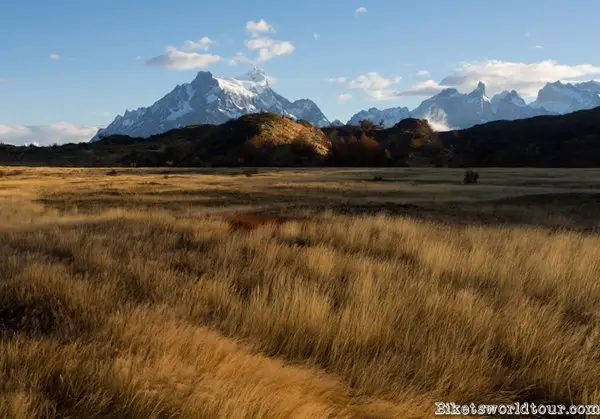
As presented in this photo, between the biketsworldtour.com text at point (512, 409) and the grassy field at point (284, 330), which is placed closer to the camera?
the grassy field at point (284, 330)

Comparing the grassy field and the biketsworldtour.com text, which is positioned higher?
the grassy field

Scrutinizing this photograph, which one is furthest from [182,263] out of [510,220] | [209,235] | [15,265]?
[510,220]

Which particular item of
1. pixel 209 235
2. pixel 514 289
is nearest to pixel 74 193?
pixel 209 235

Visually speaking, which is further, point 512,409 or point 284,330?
point 284,330

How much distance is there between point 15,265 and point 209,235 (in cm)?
475

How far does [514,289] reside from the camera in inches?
285

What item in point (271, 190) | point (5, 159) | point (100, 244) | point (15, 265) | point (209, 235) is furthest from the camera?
point (5, 159)

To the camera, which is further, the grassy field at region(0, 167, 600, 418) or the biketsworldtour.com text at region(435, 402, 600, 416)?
the biketsworldtour.com text at region(435, 402, 600, 416)

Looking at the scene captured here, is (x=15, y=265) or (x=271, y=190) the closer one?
(x=15, y=265)

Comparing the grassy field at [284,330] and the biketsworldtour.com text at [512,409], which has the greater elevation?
the grassy field at [284,330]

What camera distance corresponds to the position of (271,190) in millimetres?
35969

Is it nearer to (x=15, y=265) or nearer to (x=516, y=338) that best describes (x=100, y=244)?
(x=15, y=265)

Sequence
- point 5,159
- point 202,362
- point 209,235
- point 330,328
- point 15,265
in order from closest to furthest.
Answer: point 202,362, point 330,328, point 15,265, point 209,235, point 5,159

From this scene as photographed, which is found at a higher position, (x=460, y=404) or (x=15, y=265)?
(x=15, y=265)
